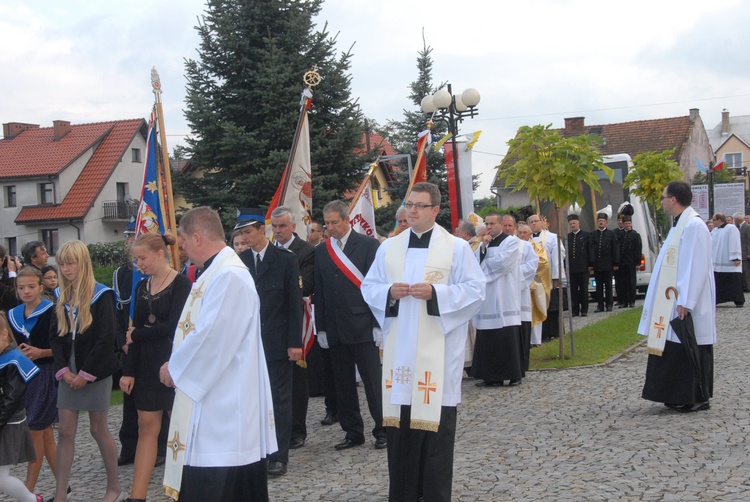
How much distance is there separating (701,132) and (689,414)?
182 feet

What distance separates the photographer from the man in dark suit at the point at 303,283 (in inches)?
311

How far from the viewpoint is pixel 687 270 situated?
26.3ft

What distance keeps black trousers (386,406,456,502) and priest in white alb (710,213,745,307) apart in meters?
14.6

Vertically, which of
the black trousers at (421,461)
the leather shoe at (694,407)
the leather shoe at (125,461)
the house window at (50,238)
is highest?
the house window at (50,238)

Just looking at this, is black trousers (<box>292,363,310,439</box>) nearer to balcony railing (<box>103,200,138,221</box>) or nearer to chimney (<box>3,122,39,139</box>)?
balcony railing (<box>103,200,138,221</box>)

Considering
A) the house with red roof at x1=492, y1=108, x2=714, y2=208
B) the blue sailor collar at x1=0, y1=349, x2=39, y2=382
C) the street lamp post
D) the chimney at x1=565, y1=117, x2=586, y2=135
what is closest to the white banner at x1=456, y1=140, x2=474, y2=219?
the street lamp post

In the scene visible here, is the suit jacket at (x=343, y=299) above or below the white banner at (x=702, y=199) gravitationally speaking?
below

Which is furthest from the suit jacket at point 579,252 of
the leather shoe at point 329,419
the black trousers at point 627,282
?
the leather shoe at point 329,419

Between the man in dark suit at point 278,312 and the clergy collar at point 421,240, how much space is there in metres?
1.57

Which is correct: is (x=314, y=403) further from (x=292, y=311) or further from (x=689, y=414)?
(x=689, y=414)

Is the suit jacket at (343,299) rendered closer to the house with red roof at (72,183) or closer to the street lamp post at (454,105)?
the street lamp post at (454,105)

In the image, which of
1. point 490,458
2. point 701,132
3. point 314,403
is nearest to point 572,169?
point 314,403

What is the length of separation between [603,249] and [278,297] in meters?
13.5

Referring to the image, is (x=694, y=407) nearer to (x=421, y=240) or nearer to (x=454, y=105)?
(x=421, y=240)
